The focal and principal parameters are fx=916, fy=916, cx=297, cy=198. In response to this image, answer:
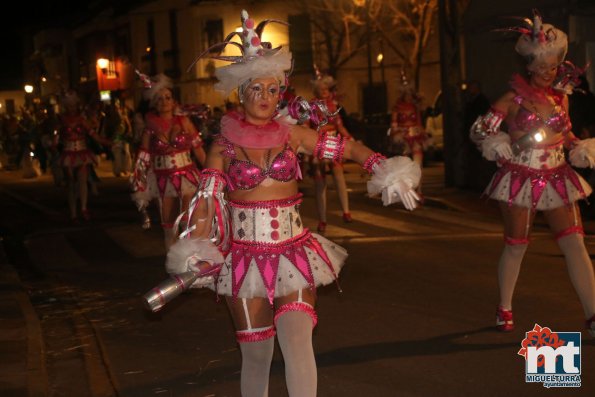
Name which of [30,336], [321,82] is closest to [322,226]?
[321,82]

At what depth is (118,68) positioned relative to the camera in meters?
53.8

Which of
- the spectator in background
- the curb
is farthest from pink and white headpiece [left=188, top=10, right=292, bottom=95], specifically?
the spectator in background

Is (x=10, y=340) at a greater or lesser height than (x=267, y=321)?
lesser

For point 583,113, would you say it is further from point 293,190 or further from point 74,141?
point 293,190

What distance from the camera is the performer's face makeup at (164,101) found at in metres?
9.45

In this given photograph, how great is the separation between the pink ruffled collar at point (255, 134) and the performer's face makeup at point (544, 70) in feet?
8.44

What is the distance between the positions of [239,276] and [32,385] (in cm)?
227

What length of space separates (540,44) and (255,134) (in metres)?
2.80

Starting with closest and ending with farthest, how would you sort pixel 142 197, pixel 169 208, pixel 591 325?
1. pixel 591 325
2. pixel 169 208
3. pixel 142 197

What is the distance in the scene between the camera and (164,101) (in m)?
9.46

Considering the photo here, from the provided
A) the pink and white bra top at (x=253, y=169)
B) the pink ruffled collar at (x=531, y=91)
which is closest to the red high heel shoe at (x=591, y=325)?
the pink ruffled collar at (x=531, y=91)

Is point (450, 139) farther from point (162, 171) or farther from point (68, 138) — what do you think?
point (162, 171)

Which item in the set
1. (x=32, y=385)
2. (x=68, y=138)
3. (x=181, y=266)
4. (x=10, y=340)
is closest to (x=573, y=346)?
(x=181, y=266)

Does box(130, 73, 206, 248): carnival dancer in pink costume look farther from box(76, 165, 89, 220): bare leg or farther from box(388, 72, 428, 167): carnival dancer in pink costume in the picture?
box(388, 72, 428, 167): carnival dancer in pink costume
